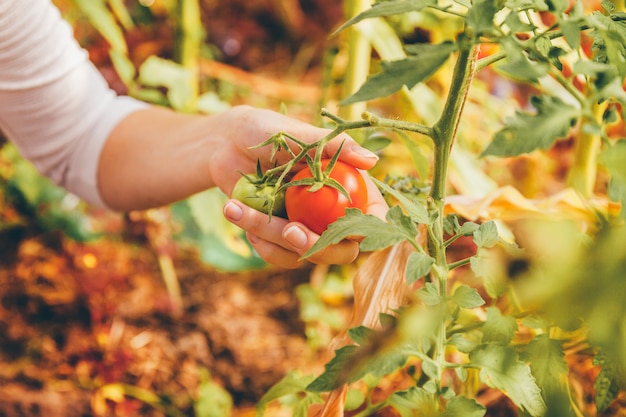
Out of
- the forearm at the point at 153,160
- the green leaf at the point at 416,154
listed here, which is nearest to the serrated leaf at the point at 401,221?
the green leaf at the point at 416,154

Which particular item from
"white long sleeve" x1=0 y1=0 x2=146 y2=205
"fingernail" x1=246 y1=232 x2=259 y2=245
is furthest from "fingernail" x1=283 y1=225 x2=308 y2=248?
"white long sleeve" x1=0 y1=0 x2=146 y2=205

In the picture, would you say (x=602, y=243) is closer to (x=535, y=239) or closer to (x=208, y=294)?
(x=535, y=239)

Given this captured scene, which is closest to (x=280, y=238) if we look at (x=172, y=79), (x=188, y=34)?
(x=172, y=79)

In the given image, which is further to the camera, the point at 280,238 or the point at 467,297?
the point at 280,238

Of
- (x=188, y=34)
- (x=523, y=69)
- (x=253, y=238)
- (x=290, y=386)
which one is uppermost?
(x=523, y=69)

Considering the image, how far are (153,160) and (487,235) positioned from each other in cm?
64

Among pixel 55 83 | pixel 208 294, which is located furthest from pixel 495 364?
pixel 208 294

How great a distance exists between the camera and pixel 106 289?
145 cm

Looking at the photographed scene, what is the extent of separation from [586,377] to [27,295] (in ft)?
3.96

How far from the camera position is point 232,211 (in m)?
0.68

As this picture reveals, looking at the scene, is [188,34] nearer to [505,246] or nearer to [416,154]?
[416,154]

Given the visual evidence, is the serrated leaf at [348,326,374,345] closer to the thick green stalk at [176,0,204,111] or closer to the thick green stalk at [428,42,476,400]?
the thick green stalk at [428,42,476,400]

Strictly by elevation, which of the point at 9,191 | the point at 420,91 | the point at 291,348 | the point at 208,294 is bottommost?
the point at 291,348

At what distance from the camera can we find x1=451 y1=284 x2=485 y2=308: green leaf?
1.67 ft
